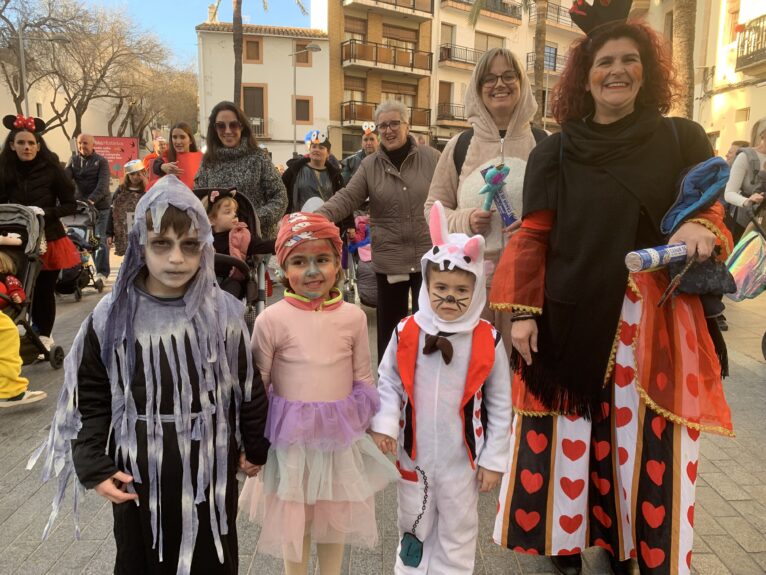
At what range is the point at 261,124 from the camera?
1278 inches

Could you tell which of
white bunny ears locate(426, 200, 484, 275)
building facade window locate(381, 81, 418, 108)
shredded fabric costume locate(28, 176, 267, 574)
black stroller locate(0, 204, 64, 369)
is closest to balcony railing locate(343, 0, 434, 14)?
building facade window locate(381, 81, 418, 108)

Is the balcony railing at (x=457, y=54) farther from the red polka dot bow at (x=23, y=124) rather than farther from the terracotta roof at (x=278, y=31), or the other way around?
the red polka dot bow at (x=23, y=124)

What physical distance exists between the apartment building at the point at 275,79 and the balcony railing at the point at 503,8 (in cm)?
1027

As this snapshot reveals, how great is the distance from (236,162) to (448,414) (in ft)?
8.52

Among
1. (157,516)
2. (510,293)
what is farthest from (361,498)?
(510,293)

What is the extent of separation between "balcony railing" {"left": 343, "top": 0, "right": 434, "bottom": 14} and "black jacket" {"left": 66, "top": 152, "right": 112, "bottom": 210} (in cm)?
2656

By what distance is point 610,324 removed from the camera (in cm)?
213

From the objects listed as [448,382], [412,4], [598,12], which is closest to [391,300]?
[448,382]

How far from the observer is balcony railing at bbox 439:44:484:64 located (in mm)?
34094

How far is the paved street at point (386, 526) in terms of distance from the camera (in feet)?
8.09

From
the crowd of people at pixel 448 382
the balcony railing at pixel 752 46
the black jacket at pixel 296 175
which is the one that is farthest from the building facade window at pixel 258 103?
the crowd of people at pixel 448 382

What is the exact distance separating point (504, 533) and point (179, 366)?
4.83 feet

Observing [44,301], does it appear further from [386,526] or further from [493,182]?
[493,182]

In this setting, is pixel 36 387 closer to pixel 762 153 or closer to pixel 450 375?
pixel 450 375
